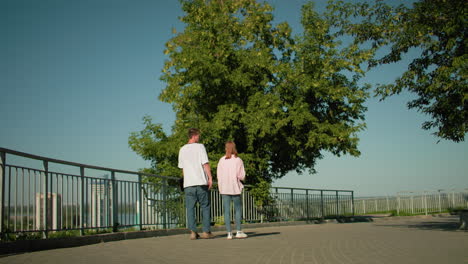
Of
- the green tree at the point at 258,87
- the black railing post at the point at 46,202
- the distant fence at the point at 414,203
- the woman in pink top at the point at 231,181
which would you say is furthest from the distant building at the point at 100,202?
the distant fence at the point at 414,203

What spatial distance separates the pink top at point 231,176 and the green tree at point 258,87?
12.3m

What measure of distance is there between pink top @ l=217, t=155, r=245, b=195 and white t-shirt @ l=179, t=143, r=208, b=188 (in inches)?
28.1

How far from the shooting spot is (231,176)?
10.9m

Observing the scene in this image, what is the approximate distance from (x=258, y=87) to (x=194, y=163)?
1621cm

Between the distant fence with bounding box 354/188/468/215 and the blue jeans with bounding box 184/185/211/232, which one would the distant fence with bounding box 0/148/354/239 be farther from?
the distant fence with bounding box 354/188/468/215

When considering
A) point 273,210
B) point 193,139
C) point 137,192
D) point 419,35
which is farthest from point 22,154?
point 273,210

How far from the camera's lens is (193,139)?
34.5 ft

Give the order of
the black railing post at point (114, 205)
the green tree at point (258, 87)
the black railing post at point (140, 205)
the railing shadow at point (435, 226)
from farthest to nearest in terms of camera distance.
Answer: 1. the green tree at point (258, 87)
2. the railing shadow at point (435, 226)
3. the black railing post at point (140, 205)
4. the black railing post at point (114, 205)

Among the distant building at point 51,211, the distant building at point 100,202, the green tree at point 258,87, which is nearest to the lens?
the distant building at point 51,211

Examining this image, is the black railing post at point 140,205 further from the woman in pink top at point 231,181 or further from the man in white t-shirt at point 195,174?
the woman in pink top at point 231,181

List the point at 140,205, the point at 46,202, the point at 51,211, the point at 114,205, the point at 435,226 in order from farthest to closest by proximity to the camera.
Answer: the point at 435,226 → the point at 140,205 → the point at 114,205 → the point at 51,211 → the point at 46,202

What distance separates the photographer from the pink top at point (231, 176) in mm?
10883

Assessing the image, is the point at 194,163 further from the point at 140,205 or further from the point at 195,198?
the point at 140,205

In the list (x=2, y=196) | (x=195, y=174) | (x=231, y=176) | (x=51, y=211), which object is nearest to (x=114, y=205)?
(x=195, y=174)
